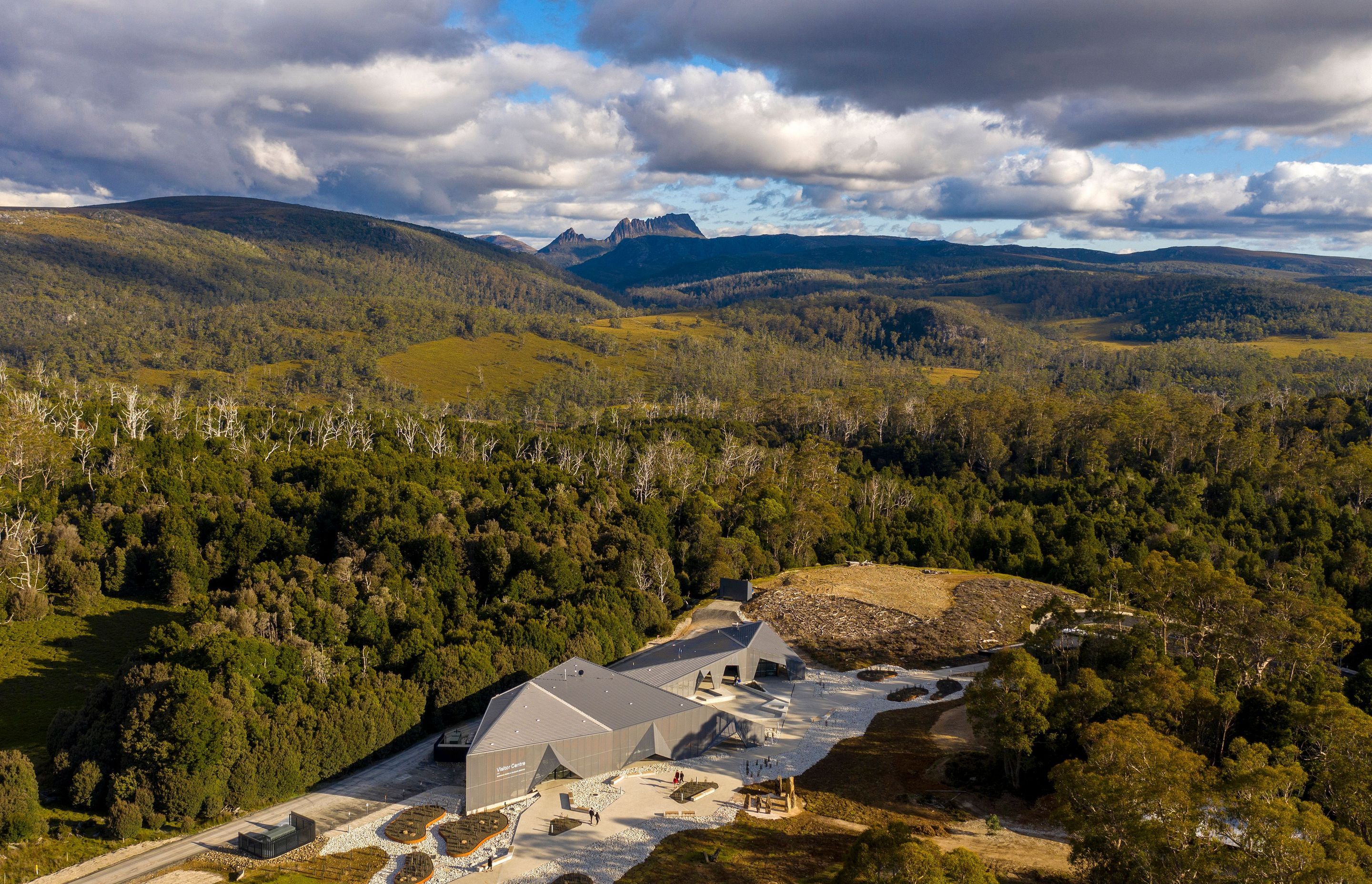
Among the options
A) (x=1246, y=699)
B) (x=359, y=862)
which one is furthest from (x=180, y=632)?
(x=1246, y=699)

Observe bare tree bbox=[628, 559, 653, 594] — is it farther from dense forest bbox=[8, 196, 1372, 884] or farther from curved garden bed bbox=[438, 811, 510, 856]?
curved garden bed bbox=[438, 811, 510, 856]

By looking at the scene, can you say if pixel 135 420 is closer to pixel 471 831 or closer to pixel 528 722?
pixel 528 722

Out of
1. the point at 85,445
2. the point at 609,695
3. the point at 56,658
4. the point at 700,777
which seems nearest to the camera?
the point at 700,777

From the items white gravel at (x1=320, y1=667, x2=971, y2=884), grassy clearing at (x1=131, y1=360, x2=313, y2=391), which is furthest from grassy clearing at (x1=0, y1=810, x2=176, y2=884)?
grassy clearing at (x1=131, y1=360, x2=313, y2=391)

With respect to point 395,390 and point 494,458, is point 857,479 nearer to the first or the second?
point 494,458

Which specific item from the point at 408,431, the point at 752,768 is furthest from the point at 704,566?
the point at 408,431

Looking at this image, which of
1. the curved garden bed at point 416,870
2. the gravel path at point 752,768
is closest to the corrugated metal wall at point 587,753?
the gravel path at point 752,768
